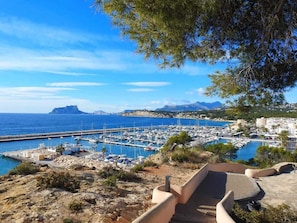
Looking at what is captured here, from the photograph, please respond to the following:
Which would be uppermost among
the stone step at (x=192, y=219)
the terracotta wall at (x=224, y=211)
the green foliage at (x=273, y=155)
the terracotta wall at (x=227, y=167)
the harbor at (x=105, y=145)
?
the terracotta wall at (x=224, y=211)

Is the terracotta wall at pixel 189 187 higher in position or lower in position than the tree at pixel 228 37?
lower

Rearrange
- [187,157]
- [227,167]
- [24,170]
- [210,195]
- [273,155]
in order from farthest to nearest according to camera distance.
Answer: [273,155], [187,157], [227,167], [24,170], [210,195]

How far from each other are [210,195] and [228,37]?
17.3 feet

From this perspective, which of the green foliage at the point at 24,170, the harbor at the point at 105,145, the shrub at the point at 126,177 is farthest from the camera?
the harbor at the point at 105,145

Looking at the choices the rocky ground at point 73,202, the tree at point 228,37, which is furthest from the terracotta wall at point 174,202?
the tree at point 228,37

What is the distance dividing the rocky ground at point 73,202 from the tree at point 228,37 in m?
3.51

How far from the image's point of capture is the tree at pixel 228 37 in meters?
4.86

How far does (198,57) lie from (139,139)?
6371 centimetres

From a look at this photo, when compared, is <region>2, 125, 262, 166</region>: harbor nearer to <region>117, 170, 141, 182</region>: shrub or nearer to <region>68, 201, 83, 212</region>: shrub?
<region>117, 170, 141, 182</region>: shrub

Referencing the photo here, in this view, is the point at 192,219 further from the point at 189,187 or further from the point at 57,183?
the point at 57,183

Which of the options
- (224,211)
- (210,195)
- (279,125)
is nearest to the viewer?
(224,211)

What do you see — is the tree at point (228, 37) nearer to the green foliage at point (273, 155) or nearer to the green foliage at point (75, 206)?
the green foliage at point (75, 206)

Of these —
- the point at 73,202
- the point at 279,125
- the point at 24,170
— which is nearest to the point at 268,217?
the point at 73,202

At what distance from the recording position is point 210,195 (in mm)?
8984
